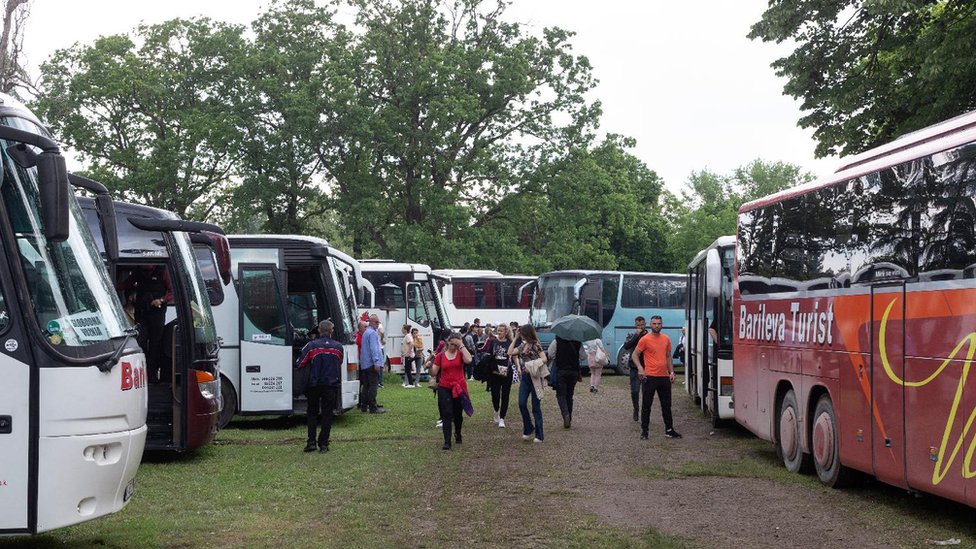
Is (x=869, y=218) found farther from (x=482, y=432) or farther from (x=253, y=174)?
(x=253, y=174)

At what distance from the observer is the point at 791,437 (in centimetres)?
1440

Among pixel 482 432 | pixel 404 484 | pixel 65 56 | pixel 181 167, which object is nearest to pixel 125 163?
pixel 181 167

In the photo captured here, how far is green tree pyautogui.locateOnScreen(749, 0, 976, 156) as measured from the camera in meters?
20.6

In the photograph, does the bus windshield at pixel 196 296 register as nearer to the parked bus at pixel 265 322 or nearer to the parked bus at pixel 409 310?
the parked bus at pixel 265 322

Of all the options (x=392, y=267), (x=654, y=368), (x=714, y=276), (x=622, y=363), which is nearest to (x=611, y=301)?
(x=622, y=363)

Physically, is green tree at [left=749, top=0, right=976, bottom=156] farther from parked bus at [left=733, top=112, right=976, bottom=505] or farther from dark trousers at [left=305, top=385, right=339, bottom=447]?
dark trousers at [left=305, top=385, right=339, bottom=447]

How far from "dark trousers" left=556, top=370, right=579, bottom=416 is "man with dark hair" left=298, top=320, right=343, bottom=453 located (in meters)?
4.72

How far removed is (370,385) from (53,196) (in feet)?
55.8

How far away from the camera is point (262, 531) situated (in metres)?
10.1

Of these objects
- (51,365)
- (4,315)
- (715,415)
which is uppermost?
(4,315)

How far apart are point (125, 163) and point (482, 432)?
103 ft

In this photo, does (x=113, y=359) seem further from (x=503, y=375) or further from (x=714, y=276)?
(x=503, y=375)

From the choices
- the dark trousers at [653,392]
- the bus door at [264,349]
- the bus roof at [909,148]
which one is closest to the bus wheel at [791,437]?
the bus roof at [909,148]

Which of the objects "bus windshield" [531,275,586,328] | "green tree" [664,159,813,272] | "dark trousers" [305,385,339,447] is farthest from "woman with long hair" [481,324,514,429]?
"green tree" [664,159,813,272]
